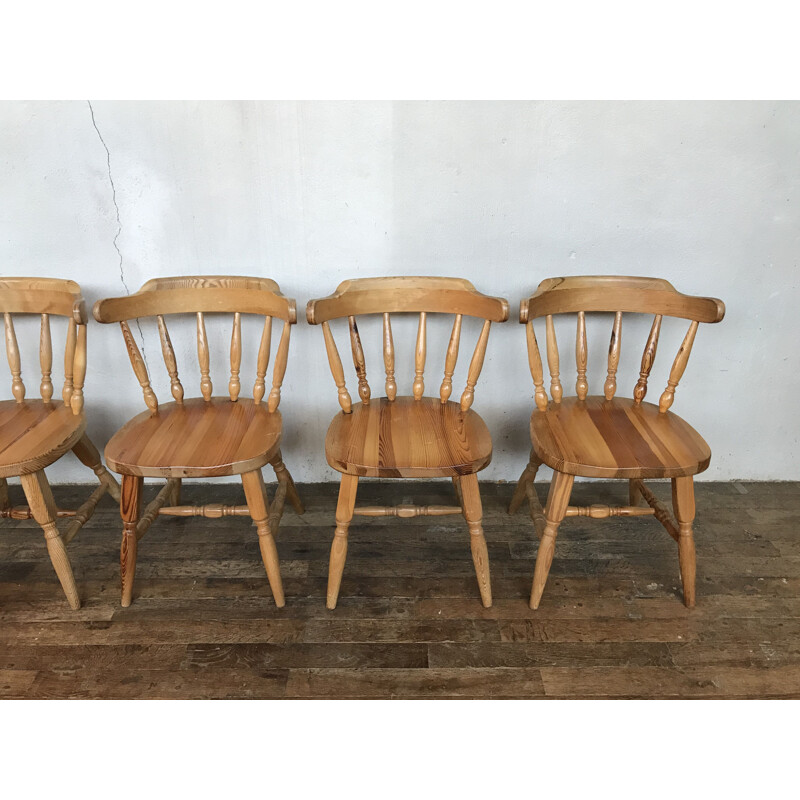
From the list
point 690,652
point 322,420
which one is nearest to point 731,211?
point 690,652

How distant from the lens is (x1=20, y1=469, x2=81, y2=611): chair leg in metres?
1.73

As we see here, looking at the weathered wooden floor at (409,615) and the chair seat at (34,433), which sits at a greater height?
the chair seat at (34,433)

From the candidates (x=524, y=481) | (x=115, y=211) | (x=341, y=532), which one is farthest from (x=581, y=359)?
(x=115, y=211)

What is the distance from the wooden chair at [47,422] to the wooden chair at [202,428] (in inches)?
6.5

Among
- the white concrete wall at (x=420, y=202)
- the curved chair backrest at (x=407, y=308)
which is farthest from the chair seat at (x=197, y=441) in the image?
the white concrete wall at (x=420, y=202)

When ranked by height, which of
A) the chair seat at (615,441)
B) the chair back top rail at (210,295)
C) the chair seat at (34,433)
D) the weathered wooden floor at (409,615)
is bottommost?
the weathered wooden floor at (409,615)

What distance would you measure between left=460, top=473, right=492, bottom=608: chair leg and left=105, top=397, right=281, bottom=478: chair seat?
1.89 ft

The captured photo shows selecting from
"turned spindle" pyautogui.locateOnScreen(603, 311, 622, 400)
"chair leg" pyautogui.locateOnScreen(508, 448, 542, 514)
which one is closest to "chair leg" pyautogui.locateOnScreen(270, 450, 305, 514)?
"chair leg" pyautogui.locateOnScreen(508, 448, 542, 514)

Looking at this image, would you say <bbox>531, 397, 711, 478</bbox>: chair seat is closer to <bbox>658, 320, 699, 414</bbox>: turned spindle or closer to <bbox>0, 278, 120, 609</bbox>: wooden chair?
<bbox>658, 320, 699, 414</bbox>: turned spindle

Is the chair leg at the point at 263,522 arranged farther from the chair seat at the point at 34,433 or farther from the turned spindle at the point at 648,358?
the turned spindle at the point at 648,358

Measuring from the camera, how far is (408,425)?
6.08 feet

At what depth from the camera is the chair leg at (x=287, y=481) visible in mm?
2121

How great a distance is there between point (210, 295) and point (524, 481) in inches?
49.7

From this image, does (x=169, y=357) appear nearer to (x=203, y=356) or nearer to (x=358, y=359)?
(x=203, y=356)
